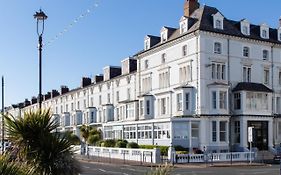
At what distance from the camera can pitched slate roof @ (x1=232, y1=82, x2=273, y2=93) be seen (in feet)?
142

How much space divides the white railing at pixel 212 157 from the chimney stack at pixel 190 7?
17.9 meters

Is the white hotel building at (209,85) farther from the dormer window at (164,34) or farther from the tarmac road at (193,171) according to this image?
the tarmac road at (193,171)

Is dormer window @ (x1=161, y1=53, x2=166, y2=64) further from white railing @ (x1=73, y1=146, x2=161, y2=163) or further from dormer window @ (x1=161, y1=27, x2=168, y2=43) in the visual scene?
white railing @ (x1=73, y1=146, x2=161, y2=163)

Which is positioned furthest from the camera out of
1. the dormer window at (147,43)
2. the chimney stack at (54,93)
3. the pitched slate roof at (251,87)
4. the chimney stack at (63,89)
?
the chimney stack at (54,93)

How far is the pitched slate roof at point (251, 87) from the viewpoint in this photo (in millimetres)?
43188

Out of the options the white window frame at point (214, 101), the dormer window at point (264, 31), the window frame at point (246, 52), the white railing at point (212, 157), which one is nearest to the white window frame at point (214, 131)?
the white window frame at point (214, 101)

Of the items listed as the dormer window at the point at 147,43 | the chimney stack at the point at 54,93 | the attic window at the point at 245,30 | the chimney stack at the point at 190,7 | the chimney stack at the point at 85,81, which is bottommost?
the chimney stack at the point at 54,93

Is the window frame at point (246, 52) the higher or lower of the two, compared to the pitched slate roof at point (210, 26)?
lower

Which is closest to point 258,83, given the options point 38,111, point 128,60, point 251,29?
point 251,29

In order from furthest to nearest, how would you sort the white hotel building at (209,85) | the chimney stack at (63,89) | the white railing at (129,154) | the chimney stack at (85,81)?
1. the chimney stack at (63,89)
2. the chimney stack at (85,81)
3. the white hotel building at (209,85)
4. the white railing at (129,154)

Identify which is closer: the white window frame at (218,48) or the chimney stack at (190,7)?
the white window frame at (218,48)

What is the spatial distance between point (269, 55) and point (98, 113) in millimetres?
30685

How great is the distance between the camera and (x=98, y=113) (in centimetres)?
6838

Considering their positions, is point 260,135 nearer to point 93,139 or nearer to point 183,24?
point 183,24
